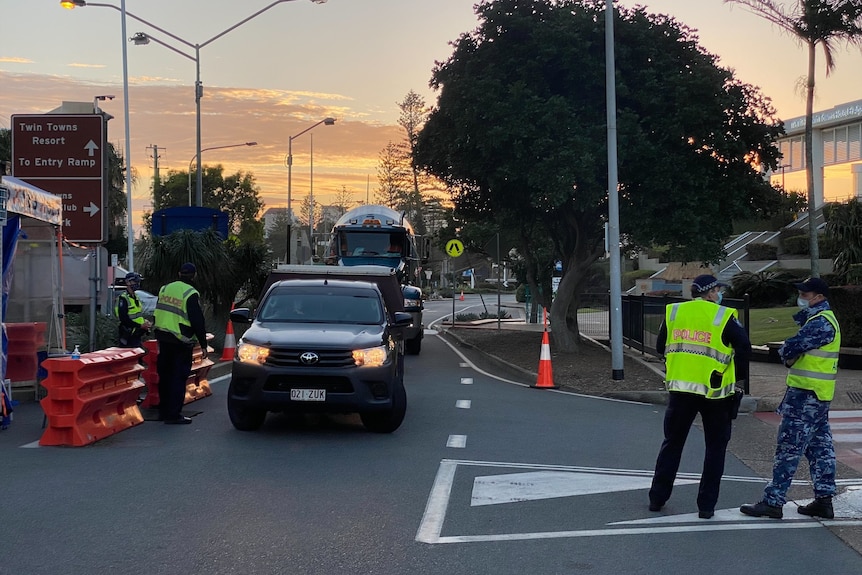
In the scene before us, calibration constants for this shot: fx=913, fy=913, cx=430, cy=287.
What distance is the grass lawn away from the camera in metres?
23.0

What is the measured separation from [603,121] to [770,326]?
10.3 meters

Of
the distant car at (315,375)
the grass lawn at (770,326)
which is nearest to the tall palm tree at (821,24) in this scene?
the grass lawn at (770,326)

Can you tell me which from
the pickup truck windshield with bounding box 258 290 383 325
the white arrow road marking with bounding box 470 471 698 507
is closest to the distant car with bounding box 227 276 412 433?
the pickup truck windshield with bounding box 258 290 383 325

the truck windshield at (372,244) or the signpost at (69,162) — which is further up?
the signpost at (69,162)

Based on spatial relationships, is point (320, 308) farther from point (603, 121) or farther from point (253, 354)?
point (603, 121)

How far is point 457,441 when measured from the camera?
10.0 meters

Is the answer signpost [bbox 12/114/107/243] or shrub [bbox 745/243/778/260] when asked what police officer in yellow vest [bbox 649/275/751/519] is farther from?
shrub [bbox 745/243/778/260]

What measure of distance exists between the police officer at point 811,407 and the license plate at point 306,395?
15.1 feet

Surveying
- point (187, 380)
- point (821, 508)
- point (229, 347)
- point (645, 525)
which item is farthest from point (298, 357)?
point (229, 347)

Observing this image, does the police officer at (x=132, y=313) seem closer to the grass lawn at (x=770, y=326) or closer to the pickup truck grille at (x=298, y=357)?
the pickup truck grille at (x=298, y=357)

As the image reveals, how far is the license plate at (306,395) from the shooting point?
967cm

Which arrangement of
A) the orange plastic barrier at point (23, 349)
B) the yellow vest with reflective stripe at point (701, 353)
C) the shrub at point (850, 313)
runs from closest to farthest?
1. the yellow vest with reflective stripe at point (701, 353)
2. the orange plastic barrier at point (23, 349)
3. the shrub at point (850, 313)

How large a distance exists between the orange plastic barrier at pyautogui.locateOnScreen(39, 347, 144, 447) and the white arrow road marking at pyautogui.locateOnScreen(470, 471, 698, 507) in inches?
161

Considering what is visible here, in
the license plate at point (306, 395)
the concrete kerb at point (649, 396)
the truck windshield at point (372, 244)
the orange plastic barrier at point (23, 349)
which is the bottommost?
the concrete kerb at point (649, 396)
